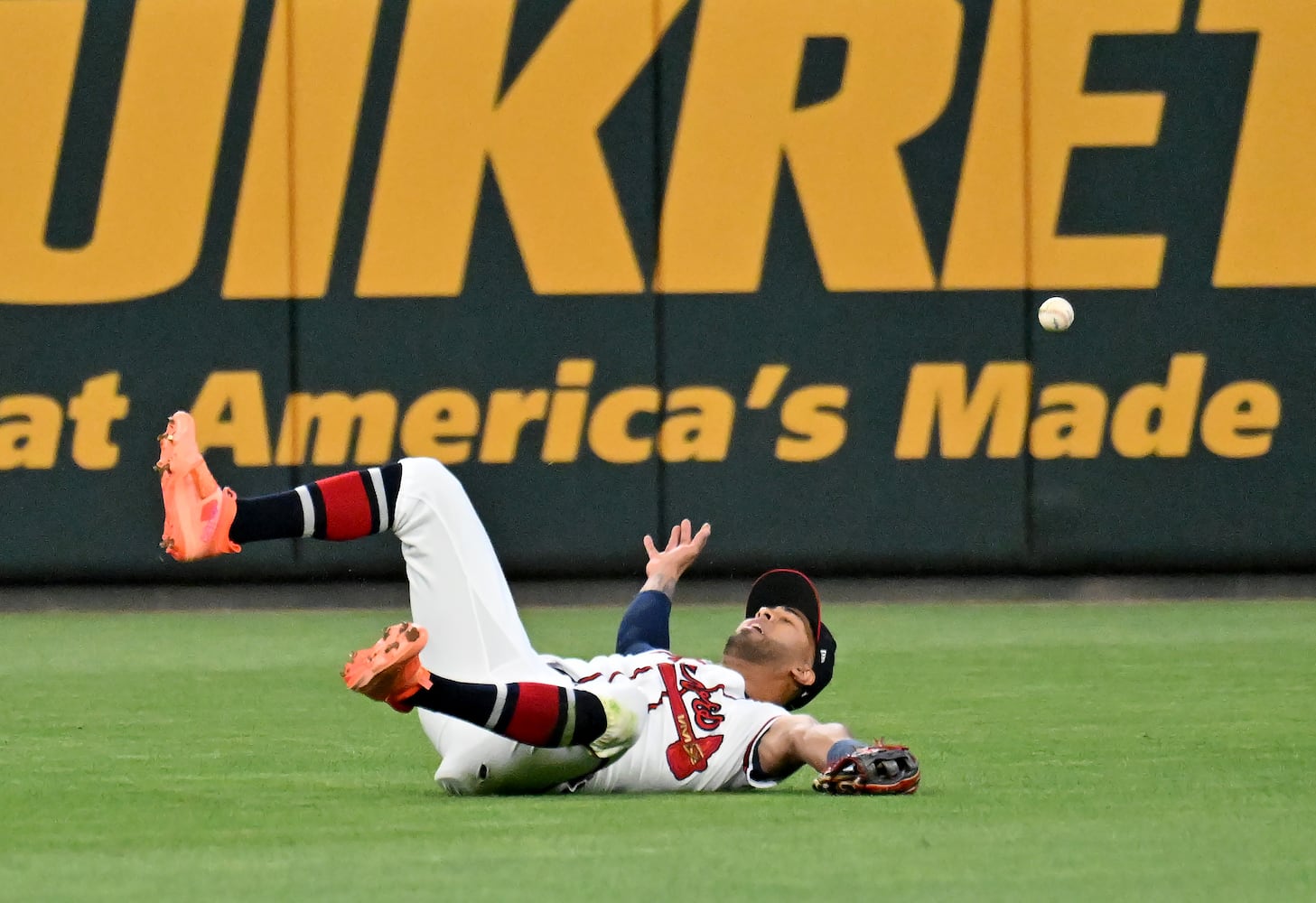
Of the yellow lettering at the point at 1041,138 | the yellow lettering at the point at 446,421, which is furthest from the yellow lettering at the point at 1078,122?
the yellow lettering at the point at 446,421

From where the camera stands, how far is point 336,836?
16.9ft

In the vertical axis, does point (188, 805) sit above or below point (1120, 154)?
below

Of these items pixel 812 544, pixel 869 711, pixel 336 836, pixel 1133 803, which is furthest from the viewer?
pixel 812 544

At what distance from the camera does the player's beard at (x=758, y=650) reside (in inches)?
244

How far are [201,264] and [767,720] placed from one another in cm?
805

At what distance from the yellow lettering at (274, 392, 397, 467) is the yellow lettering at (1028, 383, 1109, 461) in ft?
12.3

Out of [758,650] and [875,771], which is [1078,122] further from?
[875,771]

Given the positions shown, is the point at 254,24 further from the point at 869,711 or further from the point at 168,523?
the point at 168,523

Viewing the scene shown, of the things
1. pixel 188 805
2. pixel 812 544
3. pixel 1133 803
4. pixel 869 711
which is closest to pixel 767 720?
pixel 1133 803

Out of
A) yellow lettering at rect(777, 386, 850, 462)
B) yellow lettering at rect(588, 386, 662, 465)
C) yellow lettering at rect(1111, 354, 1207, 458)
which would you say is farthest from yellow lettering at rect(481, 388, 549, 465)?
yellow lettering at rect(1111, 354, 1207, 458)

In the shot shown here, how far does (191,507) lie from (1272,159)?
8957mm

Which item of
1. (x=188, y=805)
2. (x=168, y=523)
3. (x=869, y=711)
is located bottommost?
(x=869, y=711)

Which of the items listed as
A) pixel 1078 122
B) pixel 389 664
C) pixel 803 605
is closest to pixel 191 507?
pixel 389 664

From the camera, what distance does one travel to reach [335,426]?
43.3ft
